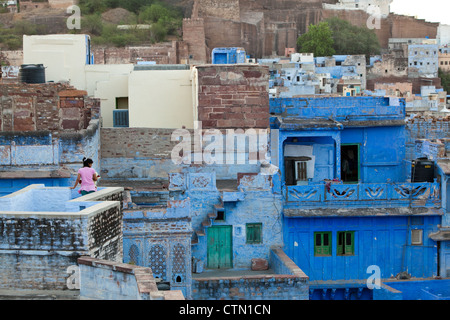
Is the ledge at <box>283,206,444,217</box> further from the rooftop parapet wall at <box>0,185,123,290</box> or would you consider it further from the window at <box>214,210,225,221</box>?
the rooftop parapet wall at <box>0,185,123,290</box>

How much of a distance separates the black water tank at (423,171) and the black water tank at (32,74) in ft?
23.2

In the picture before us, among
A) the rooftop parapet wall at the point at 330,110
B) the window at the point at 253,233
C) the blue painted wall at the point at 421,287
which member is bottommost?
the blue painted wall at the point at 421,287

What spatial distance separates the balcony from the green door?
99cm

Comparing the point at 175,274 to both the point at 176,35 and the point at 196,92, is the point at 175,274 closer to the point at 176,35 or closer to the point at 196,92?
the point at 196,92

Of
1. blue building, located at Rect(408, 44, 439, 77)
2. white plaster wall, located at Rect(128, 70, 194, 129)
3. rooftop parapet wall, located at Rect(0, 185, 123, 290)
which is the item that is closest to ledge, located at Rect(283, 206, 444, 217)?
white plaster wall, located at Rect(128, 70, 194, 129)

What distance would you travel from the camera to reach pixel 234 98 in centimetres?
1255

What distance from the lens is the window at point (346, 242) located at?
11.6 m

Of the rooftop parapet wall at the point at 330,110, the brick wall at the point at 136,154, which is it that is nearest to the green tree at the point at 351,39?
the rooftop parapet wall at the point at 330,110

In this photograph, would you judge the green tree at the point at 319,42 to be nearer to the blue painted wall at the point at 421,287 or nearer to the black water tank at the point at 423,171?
the black water tank at the point at 423,171

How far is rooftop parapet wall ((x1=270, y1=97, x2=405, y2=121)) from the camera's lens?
13805mm

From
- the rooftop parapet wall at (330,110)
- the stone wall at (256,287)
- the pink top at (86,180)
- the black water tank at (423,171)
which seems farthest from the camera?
the rooftop parapet wall at (330,110)

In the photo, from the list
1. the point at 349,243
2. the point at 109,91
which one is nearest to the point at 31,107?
the point at 109,91
